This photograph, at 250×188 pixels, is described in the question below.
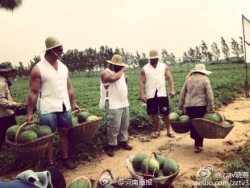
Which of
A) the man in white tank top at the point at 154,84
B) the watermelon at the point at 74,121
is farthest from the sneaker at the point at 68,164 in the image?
the man in white tank top at the point at 154,84

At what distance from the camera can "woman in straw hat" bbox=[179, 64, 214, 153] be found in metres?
6.27

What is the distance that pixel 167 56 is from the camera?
80062 mm

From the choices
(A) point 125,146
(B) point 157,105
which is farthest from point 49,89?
(B) point 157,105

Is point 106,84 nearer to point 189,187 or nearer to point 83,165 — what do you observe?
point 83,165

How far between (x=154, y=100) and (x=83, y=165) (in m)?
2.13

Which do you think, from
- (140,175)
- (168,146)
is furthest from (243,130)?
(140,175)

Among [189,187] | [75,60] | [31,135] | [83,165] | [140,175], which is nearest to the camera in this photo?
[140,175]

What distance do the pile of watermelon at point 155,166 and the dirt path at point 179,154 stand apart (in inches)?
24.2

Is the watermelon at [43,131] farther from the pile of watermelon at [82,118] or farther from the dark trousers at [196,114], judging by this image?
the dark trousers at [196,114]

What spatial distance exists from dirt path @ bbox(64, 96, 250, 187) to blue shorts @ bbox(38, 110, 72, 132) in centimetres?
76

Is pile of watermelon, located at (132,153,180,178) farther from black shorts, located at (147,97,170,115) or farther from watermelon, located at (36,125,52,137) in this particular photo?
black shorts, located at (147,97,170,115)

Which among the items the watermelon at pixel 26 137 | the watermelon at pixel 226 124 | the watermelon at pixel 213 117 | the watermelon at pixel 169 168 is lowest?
the watermelon at pixel 169 168

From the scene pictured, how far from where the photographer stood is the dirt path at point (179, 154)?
219 inches

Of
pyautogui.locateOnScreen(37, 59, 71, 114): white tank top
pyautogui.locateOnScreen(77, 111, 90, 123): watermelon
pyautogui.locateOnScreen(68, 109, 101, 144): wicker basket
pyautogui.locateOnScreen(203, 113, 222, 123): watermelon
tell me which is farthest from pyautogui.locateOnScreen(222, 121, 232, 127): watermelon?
pyautogui.locateOnScreen(37, 59, 71, 114): white tank top
